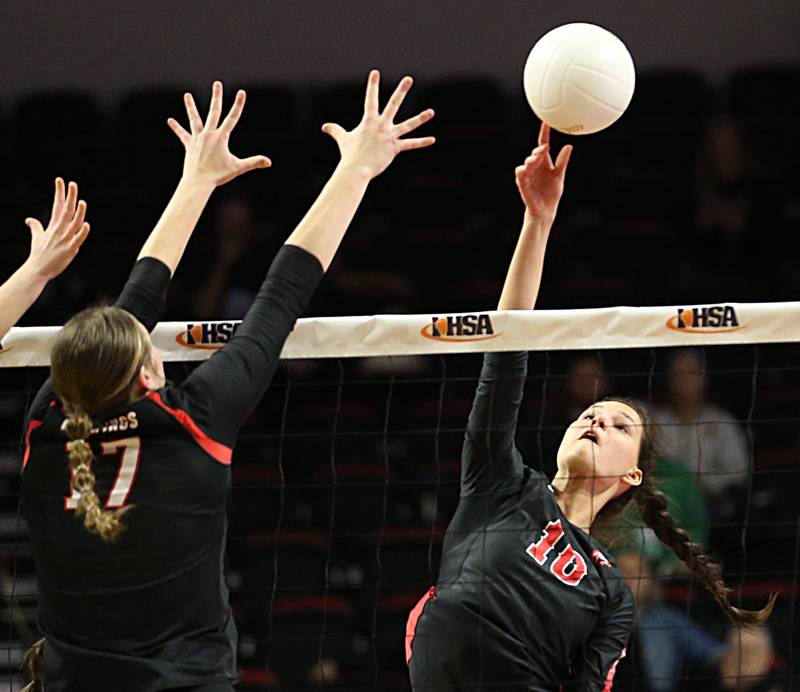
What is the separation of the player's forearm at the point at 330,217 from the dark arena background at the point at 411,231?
3503 mm

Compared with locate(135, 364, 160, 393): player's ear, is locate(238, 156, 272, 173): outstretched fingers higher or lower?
higher

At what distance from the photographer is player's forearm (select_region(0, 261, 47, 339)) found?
139 inches

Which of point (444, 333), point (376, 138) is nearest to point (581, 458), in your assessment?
point (444, 333)

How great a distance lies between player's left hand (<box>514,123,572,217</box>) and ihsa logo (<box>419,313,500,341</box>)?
0.36m

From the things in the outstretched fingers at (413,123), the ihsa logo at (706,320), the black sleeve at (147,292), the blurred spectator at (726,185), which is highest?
the blurred spectator at (726,185)

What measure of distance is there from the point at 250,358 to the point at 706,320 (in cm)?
165

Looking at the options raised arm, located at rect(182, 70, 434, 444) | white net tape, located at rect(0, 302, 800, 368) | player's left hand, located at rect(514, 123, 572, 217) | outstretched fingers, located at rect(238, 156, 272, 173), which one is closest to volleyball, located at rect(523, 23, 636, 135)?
player's left hand, located at rect(514, 123, 572, 217)

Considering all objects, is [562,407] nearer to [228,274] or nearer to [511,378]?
[228,274]

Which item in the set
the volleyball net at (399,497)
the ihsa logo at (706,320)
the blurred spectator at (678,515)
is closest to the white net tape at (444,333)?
the ihsa logo at (706,320)

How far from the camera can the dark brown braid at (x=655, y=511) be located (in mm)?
4387

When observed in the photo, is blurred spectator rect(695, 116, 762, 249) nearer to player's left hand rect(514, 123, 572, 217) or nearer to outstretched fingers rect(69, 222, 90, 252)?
player's left hand rect(514, 123, 572, 217)

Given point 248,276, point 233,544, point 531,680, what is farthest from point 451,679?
point 248,276

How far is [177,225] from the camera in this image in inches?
133

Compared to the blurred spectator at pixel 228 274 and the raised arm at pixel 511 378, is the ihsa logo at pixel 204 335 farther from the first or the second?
the blurred spectator at pixel 228 274
